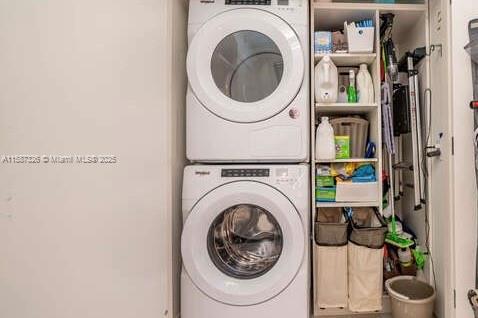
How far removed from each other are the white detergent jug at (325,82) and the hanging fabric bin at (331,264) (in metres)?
0.73

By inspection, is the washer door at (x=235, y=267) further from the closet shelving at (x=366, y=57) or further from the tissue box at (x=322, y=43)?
the tissue box at (x=322, y=43)

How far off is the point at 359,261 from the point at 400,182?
0.66 m

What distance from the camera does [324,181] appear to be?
168 cm

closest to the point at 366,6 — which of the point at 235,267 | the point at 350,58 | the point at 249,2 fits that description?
the point at 350,58

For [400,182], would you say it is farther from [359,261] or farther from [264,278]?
[264,278]

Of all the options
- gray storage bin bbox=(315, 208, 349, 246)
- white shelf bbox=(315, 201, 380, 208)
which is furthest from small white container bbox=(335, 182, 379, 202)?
gray storage bin bbox=(315, 208, 349, 246)

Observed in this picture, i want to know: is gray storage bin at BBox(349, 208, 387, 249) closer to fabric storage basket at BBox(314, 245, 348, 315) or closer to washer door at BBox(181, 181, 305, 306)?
fabric storage basket at BBox(314, 245, 348, 315)

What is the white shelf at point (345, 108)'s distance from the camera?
1634mm

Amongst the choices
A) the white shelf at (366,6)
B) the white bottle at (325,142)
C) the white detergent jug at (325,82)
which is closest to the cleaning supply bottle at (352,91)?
the white detergent jug at (325,82)

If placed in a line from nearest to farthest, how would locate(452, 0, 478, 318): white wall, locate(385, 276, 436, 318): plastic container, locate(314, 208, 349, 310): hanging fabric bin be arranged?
locate(452, 0, 478, 318): white wall < locate(385, 276, 436, 318): plastic container < locate(314, 208, 349, 310): hanging fabric bin

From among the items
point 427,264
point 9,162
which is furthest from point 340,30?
point 9,162

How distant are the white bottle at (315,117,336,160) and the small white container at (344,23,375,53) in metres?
0.47

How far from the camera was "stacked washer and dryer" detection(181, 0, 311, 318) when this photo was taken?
1349mm

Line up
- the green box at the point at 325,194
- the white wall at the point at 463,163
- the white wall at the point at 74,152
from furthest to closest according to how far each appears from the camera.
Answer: the green box at the point at 325,194
the white wall at the point at 463,163
the white wall at the point at 74,152
